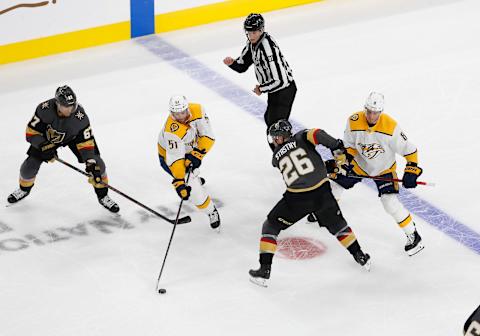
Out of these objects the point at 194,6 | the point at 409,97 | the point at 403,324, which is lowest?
the point at 403,324

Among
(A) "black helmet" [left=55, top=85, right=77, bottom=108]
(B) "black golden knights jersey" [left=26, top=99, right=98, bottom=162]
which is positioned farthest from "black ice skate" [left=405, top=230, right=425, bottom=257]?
(A) "black helmet" [left=55, top=85, right=77, bottom=108]

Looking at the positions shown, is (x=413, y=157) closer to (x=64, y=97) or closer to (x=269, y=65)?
(x=269, y=65)

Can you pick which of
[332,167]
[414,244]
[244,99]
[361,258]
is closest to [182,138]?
[332,167]

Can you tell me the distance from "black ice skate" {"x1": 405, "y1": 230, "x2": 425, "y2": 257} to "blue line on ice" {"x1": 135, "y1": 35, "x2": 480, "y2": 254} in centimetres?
30

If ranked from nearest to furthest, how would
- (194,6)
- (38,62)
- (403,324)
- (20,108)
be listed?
(403,324), (20,108), (38,62), (194,6)

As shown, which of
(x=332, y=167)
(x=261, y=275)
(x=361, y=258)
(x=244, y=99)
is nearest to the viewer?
(x=261, y=275)

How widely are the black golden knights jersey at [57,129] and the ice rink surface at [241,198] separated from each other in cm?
49

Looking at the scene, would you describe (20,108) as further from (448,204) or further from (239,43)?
(448,204)

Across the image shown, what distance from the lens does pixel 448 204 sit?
6.33 meters

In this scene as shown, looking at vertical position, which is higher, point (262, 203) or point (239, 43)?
point (239, 43)

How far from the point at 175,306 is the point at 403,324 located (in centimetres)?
117

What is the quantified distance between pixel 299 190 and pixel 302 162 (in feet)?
0.48

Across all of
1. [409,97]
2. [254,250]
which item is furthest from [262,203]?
[409,97]

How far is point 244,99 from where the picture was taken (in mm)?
7684
